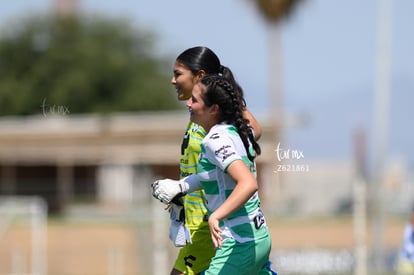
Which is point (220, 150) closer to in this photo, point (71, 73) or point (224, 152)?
point (224, 152)

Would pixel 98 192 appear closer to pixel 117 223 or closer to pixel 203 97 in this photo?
pixel 117 223

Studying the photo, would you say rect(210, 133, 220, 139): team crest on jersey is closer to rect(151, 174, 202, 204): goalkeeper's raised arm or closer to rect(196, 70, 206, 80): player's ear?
rect(151, 174, 202, 204): goalkeeper's raised arm

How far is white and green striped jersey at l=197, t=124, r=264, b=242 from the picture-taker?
243 inches

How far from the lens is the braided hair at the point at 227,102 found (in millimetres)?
6344

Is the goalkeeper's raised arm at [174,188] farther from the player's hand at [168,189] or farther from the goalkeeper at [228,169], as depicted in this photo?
the goalkeeper at [228,169]

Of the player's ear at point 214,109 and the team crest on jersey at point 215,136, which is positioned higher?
the player's ear at point 214,109

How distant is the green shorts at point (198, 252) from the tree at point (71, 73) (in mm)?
59300

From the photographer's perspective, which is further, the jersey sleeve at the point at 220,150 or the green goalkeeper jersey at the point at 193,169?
the green goalkeeper jersey at the point at 193,169

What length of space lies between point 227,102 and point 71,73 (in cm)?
6328

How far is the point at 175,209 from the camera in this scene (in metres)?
7.14

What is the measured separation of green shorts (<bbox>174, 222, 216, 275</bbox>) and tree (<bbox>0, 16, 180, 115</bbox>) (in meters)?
59.3

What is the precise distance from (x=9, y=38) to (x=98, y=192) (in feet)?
102

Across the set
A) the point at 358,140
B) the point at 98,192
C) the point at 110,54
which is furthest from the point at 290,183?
the point at 110,54

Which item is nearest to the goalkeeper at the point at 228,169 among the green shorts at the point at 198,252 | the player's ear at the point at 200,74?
the player's ear at the point at 200,74
